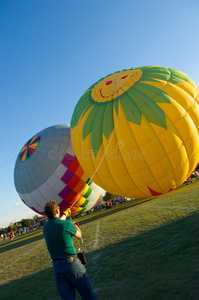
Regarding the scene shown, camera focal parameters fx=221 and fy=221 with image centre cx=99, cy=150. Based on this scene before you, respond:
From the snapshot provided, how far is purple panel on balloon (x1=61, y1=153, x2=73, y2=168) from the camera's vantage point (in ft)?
42.3

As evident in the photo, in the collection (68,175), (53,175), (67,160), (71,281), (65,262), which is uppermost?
(67,160)

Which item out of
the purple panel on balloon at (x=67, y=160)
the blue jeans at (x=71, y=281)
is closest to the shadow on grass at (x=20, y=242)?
the purple panel on balloon at (x=67, y=160)

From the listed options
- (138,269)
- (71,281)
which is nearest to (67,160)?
(138,269)

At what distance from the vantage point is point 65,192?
42.8 feet

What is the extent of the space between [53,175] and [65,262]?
1059 cm

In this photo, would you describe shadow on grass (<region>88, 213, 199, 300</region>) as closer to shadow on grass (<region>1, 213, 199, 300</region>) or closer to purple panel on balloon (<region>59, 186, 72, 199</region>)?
shadow on grass (<region>1, 213, 199, 300</region>)

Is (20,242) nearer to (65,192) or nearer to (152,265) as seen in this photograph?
(65,192)

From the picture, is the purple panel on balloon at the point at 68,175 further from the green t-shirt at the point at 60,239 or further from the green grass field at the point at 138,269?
the green t-shirt at the point at 60,239

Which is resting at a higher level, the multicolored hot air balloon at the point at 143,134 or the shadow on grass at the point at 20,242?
the multicolored hot air balloon at the point at 143,134

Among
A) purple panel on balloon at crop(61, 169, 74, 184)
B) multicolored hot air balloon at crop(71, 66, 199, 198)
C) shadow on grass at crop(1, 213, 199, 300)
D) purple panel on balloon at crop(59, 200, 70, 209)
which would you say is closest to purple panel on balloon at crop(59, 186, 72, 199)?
purple panel on balloon at crop(59, 200, 70, 209)

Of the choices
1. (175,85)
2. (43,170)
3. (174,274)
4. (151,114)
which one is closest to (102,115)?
(151,114)

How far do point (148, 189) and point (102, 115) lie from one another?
11.8 ft

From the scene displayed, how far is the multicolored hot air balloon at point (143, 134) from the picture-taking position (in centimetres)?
831

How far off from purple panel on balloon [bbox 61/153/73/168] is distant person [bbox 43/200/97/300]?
10209mm
